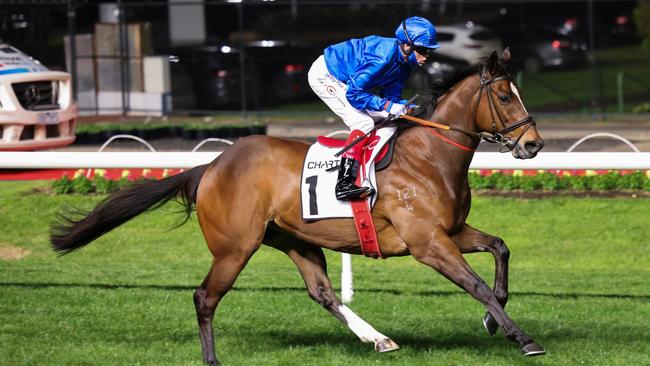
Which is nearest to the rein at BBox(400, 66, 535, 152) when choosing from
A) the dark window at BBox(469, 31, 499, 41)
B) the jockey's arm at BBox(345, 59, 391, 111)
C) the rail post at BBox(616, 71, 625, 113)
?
the jockey's arm at BBox(345, 59, 391, 111)

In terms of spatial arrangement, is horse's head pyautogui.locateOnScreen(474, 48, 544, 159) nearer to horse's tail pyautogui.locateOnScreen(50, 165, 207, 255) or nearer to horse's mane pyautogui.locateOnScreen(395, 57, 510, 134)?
horse's mane pyautogui.locateOnScreen(395, 57, 510, 134)

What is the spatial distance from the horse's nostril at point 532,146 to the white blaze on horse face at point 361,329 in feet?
4.55

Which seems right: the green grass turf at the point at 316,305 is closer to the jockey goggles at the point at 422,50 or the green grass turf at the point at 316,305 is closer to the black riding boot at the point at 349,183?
the black riding boot at the point at 349,183

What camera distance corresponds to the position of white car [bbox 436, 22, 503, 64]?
1940 centimetres

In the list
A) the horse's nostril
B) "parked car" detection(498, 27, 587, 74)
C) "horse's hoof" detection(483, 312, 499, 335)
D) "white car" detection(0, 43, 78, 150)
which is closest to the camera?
the horse's nostril

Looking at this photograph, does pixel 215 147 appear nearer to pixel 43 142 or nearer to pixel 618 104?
pixel 43 142

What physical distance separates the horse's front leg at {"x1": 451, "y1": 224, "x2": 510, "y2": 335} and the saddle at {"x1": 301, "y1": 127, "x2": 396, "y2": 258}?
0.51 meters

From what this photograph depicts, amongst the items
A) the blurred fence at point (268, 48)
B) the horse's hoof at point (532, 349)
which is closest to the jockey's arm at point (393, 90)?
the horse's hoof at point (532, 349)

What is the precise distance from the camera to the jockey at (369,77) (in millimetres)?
6824

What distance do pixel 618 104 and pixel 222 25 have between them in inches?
267

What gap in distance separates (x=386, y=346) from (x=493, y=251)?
834mm

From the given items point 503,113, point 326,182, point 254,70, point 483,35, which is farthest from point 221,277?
point 483,35

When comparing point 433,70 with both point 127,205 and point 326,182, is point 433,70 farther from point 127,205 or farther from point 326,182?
point 326,182

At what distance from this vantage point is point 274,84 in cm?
1984
